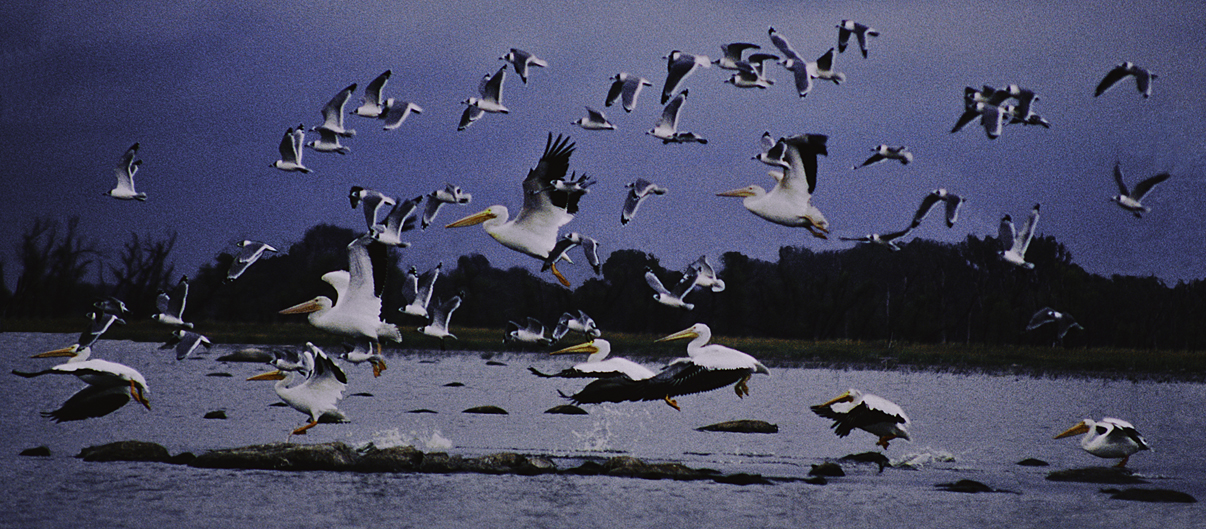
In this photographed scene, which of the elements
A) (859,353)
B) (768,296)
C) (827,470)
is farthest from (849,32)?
(768,296)

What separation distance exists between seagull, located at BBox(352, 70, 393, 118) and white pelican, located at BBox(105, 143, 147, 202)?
11.4ft

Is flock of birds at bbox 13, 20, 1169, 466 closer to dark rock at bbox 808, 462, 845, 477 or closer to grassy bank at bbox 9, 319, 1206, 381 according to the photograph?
dark rock at bbox 808, 462, 845, 477

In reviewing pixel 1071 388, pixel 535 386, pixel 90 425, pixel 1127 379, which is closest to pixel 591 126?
pixel 90 425

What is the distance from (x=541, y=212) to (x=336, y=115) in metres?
3.93

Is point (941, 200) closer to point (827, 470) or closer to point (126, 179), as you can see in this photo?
point (827, 470)

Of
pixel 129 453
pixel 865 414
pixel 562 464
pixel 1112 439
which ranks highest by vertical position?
pixel 865 414

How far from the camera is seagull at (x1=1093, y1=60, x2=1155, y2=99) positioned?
1221 cm

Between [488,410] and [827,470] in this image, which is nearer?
[827,470]

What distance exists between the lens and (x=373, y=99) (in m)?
14.9

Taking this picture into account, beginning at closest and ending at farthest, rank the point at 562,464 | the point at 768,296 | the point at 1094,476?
the point at 562,464
the point at 1094,476
the point at 768,296

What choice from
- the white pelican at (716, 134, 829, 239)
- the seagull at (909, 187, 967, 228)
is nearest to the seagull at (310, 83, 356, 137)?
the white pelican at (716, 134, 829, 239)

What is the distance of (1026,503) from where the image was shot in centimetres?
1416

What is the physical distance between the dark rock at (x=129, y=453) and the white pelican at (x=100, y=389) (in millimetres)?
810

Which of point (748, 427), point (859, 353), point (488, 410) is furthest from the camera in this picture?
point (859, 353)
